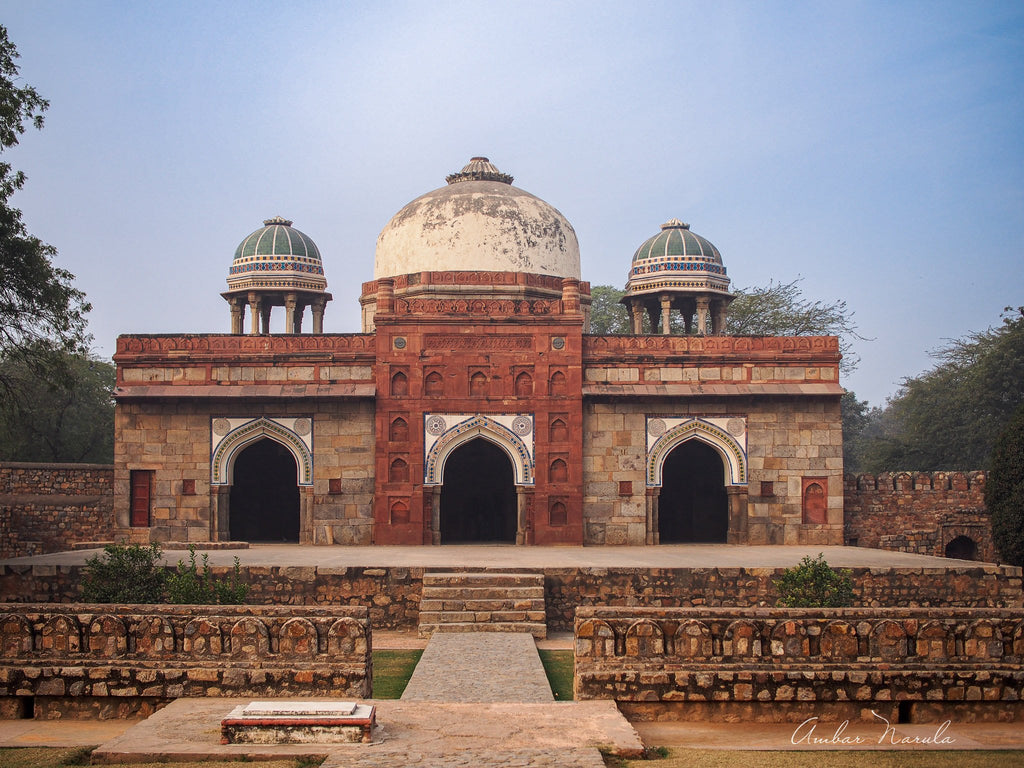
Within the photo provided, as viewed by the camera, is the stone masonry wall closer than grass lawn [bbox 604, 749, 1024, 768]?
No

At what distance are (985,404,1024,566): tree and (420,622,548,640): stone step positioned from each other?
32.1ft

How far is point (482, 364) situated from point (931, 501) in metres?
9.62

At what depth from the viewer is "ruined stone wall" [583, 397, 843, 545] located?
20844 mm

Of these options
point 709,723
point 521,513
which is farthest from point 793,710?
point 521,513

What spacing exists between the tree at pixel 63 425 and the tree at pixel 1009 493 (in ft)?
72.5

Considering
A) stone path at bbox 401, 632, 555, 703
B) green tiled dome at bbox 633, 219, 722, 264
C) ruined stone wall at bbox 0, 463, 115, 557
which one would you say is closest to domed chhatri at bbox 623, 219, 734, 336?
green tiled dome at bbox 633, 219, 722, 264

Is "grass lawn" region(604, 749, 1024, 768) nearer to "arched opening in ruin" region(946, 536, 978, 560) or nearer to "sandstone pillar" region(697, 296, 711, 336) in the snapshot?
"arched opening in ruin" region(946, 536, 978, 560)

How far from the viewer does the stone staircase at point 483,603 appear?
15.2 meters

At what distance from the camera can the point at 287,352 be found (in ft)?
69.8

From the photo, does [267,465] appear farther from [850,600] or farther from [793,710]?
[793,710]

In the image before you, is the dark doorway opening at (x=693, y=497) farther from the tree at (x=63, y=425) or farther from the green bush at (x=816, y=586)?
the tree at (x=63, y=425)

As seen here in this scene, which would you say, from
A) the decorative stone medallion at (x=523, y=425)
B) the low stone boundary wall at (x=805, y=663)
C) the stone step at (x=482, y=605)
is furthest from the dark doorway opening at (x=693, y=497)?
the low stone boundary wall at (x=805, y=663)

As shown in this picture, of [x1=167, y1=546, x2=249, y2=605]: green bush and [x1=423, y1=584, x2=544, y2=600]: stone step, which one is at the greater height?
[x1=167, y1=546, x2=249, y2=605]: green bush

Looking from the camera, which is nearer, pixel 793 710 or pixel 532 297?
pixel 793 710
